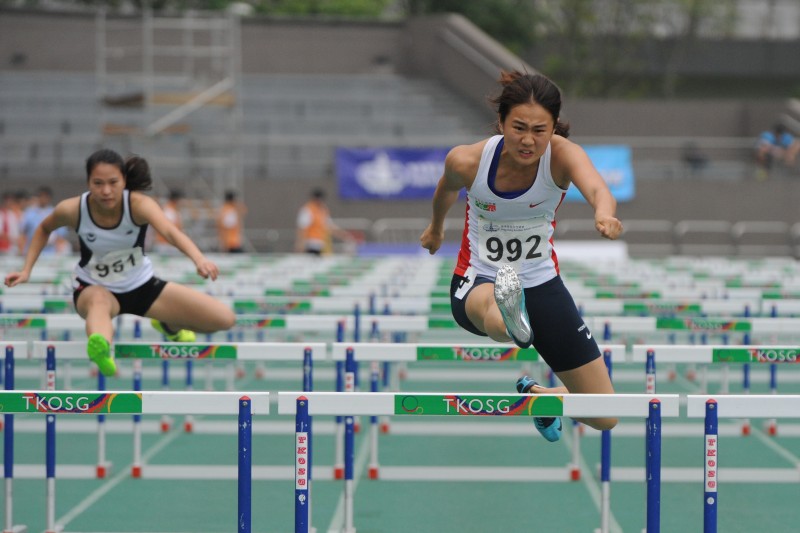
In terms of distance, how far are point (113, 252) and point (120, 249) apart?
0.04m

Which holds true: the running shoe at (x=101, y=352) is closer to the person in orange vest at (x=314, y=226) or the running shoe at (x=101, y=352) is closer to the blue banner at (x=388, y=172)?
the person in orange vest at (x=314, y=226)

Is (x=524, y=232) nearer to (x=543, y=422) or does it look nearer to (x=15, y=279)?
(x=543, y=422)

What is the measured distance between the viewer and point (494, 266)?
498cm

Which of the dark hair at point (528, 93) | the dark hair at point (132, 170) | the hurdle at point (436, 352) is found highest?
the dark hair at point (528, 93)

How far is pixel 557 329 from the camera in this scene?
4875mm

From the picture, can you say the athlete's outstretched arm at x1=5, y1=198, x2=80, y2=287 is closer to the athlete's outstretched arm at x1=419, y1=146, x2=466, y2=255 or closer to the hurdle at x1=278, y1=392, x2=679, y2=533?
the athlete's outstretched arm at x1=419, y1=146, x2=466, y2=255

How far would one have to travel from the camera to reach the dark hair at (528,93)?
4551mm

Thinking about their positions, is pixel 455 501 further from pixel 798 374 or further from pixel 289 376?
pixel 798 374

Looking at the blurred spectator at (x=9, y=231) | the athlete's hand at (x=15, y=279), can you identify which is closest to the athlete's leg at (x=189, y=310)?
the athlete's hand at (x=15, y=279)

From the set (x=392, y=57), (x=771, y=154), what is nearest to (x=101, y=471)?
(x=771, y=154)

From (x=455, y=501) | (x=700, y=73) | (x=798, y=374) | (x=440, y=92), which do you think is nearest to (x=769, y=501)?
(x=455, y=501)

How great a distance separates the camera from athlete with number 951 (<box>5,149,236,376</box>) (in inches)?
237

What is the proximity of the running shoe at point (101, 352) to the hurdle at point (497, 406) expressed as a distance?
1510 millimetres

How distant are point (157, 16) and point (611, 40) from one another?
18.3 m
